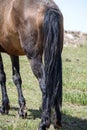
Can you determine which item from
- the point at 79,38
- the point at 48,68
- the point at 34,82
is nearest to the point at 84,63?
the point at 34,82

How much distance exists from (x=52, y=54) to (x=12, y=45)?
113 cm

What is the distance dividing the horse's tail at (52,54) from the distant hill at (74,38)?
65.7 ft

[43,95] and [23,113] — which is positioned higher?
[43,95]

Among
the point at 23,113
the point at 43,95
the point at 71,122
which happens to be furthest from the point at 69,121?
the point at 43,95

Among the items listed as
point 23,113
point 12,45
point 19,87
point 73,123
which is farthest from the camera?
point 19,87

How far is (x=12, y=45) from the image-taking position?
24.3ft

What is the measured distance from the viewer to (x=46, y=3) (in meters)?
6.78

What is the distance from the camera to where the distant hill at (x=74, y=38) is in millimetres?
27169

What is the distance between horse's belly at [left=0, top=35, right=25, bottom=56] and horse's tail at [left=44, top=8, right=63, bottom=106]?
2.65 feet

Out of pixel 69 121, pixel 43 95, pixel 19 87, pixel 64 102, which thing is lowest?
pixel 64 102

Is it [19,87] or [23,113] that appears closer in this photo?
[23,113]

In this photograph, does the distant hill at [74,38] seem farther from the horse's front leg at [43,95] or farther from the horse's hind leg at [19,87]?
the horse's front leg at [43,95]

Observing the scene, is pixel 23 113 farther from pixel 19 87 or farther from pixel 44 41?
pixel 44 41

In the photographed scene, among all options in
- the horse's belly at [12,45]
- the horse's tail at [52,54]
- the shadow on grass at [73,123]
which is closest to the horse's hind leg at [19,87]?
the horse's belly at [12,45]
